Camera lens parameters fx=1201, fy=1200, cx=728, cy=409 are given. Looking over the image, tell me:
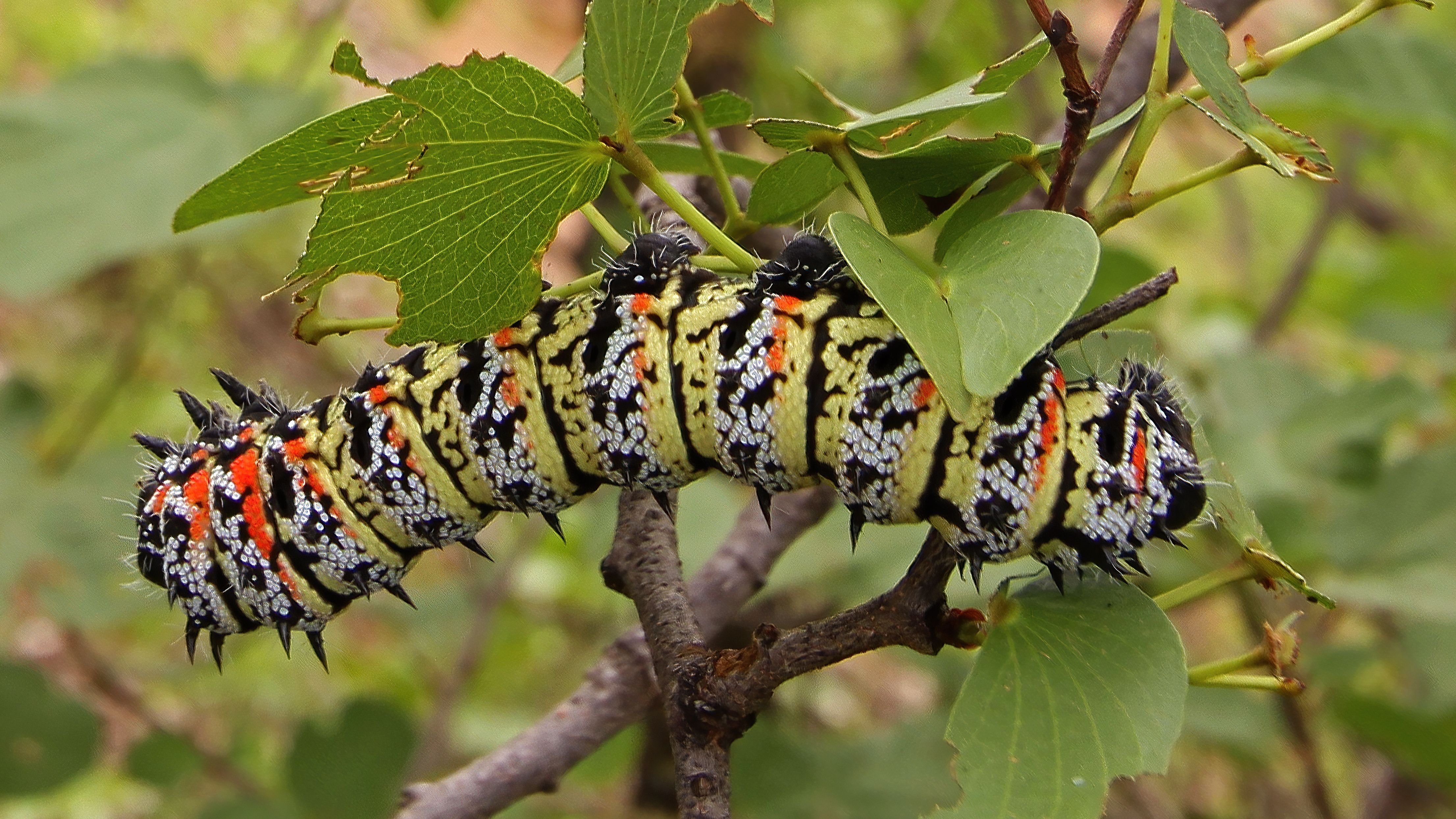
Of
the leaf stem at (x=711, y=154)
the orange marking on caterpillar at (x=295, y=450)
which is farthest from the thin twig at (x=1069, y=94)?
the orange marking on caterpillar at (x=295, y=450)

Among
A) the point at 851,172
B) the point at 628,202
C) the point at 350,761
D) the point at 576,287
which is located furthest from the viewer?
the point at 350,761

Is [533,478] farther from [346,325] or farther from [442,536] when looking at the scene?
[346,325]

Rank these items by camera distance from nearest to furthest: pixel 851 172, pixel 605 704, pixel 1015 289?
pixel 1015 289
pixel 851 172
pixel 605 704

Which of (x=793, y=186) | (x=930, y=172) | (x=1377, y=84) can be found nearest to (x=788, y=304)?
(x=793, y=186)

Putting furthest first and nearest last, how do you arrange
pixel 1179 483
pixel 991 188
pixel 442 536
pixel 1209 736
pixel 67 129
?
pixel 67 129 → pixel 1209 736 → pixel 442 536 → pixel 991 188 → pixel 1179 483

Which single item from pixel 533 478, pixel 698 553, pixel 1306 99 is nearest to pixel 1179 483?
pixel 533 478

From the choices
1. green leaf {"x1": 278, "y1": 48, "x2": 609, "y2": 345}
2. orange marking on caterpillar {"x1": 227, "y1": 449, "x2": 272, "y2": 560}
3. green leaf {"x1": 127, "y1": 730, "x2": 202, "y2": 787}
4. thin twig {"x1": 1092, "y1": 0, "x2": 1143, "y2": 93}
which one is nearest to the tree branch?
orange marking on caterpillar {"x1": 227, "y1": 449, "x2": 272, "y2": 560}

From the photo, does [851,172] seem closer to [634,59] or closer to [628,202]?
[634,59]
